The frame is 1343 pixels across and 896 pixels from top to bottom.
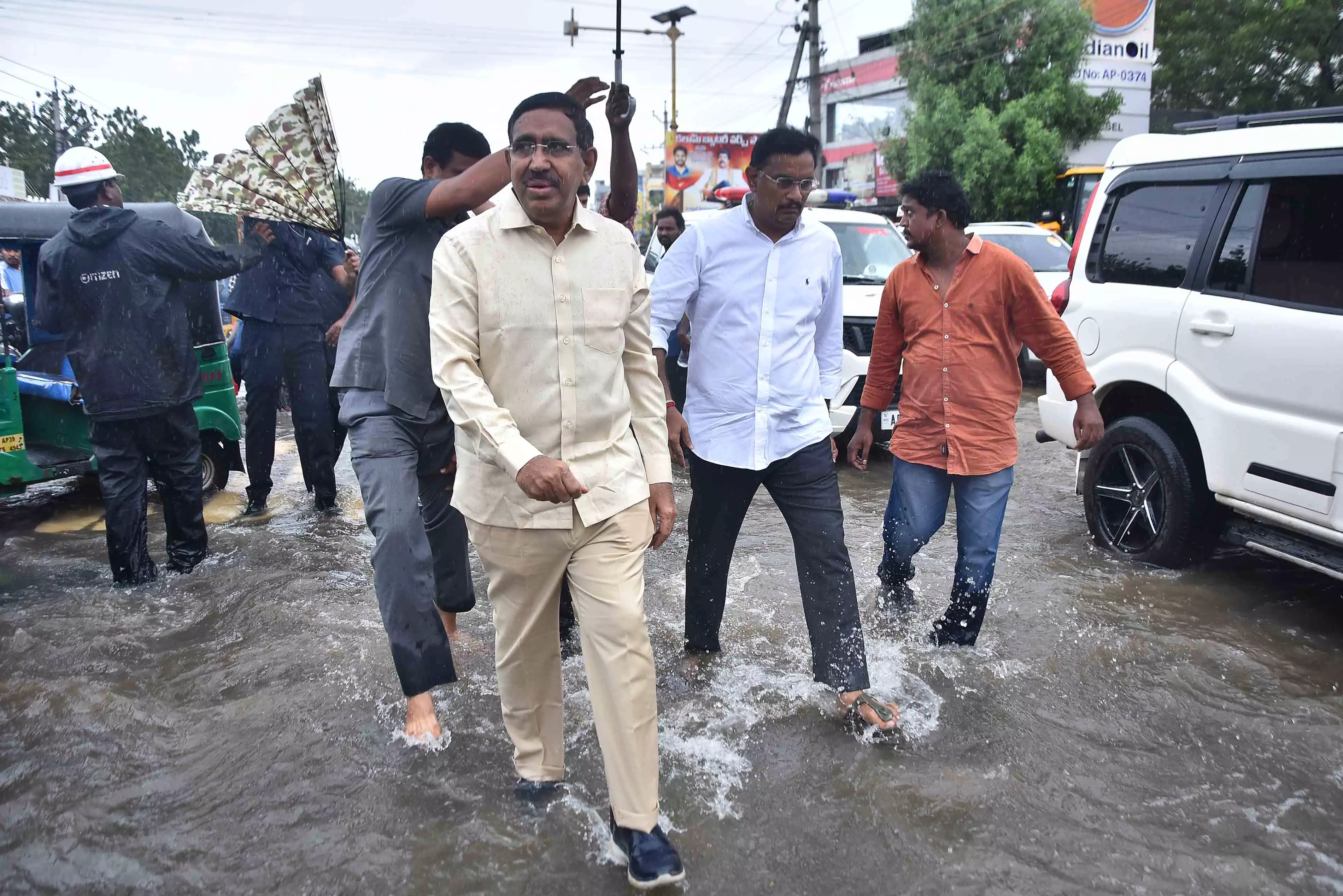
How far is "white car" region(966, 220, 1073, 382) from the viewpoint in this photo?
1277 cm

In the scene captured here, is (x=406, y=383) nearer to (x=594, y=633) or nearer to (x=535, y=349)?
(x=535, y=349)

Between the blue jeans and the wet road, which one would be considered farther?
the blue jeans

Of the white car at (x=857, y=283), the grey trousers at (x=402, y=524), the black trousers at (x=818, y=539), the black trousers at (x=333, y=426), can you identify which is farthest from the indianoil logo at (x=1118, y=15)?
the grey trousers at (x=402, y=524)

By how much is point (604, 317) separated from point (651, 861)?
1.40 metres

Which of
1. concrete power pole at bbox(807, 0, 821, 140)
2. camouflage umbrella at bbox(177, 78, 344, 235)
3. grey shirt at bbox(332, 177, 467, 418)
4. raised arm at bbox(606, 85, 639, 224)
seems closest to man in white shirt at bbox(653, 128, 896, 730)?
raised arm at bbox(606, 85, 639, 224)

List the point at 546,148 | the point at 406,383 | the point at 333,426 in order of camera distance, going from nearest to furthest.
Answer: the point at 546,148, the point at 406,383, the point at 333,426

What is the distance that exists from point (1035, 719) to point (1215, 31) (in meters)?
28.0

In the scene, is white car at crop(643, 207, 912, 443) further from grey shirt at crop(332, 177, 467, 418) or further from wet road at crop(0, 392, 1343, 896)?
grey shirt at crop(332, 177, 467, 418)

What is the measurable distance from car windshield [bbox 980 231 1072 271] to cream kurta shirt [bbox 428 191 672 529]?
11.6 metres

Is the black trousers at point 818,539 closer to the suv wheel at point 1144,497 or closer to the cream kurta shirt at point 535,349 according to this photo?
the cream kurta shirt at point 535,349

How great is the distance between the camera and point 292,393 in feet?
21.2

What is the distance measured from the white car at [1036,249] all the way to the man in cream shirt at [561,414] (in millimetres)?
10784

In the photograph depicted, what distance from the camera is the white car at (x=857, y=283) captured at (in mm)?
7562

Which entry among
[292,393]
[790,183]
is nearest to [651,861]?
[790,183]
